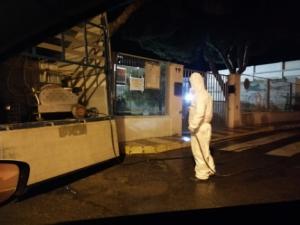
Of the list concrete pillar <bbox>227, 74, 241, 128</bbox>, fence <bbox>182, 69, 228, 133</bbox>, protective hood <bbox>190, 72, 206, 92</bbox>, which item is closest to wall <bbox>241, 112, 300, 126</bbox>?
concrete pillar <bbox>227, 74, 241, 128</bbox>

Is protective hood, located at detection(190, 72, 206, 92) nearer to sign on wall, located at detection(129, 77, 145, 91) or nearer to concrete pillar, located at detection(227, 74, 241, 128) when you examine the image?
sign on wall, located at detection(129, 77, 145, 91)

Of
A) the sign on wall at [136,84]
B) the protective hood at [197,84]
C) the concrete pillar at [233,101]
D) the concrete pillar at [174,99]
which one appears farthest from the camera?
the concrete pillar at [233,101]

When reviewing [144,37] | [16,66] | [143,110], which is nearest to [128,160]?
[143,110]

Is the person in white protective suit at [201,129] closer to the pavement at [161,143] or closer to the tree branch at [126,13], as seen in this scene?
the pavement at [161,143]

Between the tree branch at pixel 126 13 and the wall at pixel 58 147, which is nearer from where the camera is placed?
the wall at pixel 58 147

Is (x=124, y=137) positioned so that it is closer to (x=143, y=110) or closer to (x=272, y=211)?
(x=143, y=110)

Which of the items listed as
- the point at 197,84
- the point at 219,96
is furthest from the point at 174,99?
the point at 197,84

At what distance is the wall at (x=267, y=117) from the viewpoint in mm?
16484

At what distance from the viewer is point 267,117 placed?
17.9 metres

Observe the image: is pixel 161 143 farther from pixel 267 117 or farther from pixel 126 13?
pixel 267 117

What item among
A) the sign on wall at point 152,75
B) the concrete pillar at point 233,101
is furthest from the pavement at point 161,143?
the concrete pillar at point 233,101

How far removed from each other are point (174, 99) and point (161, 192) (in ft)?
21.4

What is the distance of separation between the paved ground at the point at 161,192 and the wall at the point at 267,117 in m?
8.27

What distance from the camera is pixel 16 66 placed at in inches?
289
